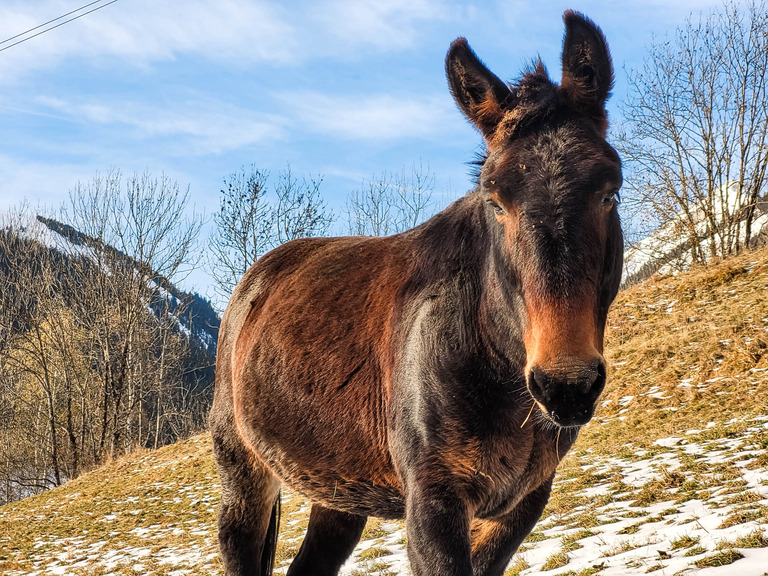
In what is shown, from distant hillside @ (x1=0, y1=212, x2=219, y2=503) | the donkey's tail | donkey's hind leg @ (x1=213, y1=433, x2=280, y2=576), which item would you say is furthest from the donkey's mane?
distant hillside @ (x1=0, y1=212, x2=219, y2=503)

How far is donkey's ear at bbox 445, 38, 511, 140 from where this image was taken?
234 centimetres

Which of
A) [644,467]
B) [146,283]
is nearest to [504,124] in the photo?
[644,467]

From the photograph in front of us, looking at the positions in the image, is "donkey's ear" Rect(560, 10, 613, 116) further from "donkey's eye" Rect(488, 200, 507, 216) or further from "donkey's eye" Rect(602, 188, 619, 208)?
"donkey's eye" Rect(488, 200, 507, 216)

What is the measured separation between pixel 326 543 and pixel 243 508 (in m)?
0.55

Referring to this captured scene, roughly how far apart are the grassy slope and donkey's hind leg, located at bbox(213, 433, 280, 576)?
203cm

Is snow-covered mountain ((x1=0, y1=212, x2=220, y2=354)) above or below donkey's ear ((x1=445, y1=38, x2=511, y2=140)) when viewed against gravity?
above

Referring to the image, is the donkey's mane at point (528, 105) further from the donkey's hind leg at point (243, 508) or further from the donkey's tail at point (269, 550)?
the donkey's tail at point (269, 550)

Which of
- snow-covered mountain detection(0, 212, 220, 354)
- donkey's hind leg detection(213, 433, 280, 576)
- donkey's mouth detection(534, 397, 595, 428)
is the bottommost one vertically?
donkey's hind leg detection(213, 433, 280, 576)

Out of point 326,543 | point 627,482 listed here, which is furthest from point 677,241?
point 326,543

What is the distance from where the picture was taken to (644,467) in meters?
7.27

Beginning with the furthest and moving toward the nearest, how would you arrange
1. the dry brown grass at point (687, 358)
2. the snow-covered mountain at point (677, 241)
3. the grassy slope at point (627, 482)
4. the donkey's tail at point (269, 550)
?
the snow-covered mountain at point (677, 241)
the dry brown grass at point (687, 358)
the grassy slope at point (627, 482)
the donkey's tail at point (269, 550)

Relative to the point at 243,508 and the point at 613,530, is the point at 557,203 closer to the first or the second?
the point at 243,508

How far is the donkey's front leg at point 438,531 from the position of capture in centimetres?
214

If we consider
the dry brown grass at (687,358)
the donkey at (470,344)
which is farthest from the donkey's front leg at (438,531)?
the dry brown grass at (687,358)
